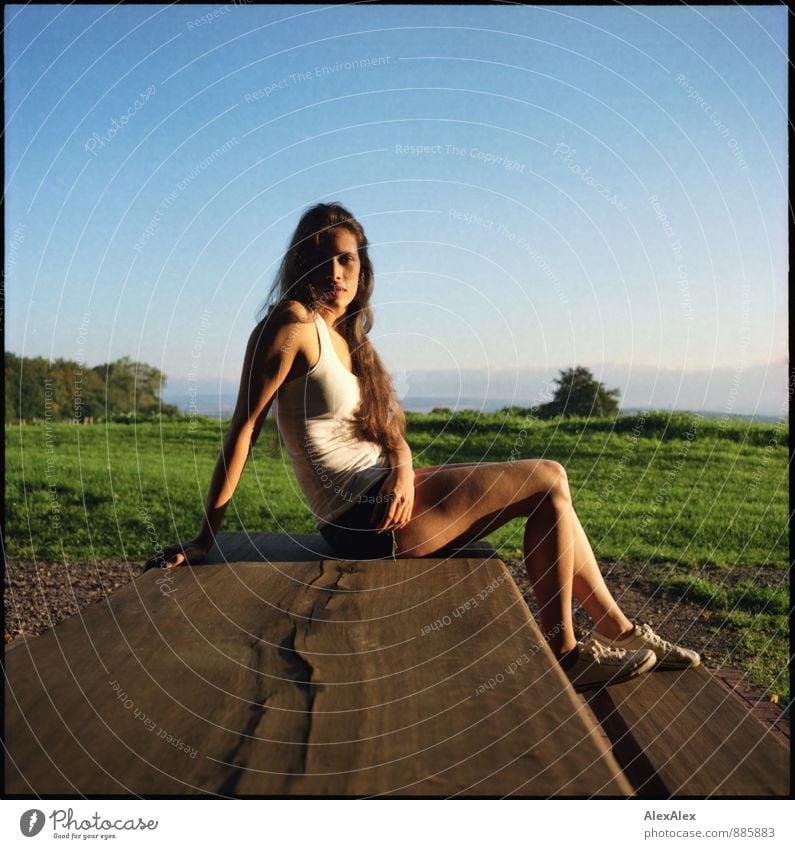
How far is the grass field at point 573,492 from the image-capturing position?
22.4 ft

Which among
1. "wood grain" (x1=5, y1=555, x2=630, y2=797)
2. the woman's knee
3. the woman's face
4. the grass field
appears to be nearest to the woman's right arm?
the woman's face

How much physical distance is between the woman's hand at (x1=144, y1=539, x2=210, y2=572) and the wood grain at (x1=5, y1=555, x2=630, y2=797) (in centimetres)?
46

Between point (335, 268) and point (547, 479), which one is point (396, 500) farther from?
point (335, 268)

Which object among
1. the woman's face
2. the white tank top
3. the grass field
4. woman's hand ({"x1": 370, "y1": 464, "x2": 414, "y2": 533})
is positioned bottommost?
the grass field

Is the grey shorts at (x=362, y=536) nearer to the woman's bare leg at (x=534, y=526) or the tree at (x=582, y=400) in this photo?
the woman's bare leg at (x=534, y=526)

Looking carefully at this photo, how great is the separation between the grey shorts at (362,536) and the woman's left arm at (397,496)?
0.10ft

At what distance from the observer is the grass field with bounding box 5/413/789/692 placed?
683 cm

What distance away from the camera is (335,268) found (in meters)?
3.40

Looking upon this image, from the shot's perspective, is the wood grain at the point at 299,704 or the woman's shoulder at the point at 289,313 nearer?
the wood grain at the point at 299,704

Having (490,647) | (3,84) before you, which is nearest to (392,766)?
(490,647)

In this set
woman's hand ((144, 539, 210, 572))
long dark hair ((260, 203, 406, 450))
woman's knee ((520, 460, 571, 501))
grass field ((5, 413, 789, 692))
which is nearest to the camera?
woman's hand ((144, 539, 210, 572))

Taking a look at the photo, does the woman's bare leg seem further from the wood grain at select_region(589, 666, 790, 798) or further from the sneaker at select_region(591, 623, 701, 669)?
the wood grain at select_region(589, 666, 790, 798)

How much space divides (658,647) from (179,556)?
1600 mm

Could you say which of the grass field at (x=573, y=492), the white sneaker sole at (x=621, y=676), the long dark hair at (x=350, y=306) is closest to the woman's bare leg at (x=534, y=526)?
the white sneaker sole at (x=621, y=676)
